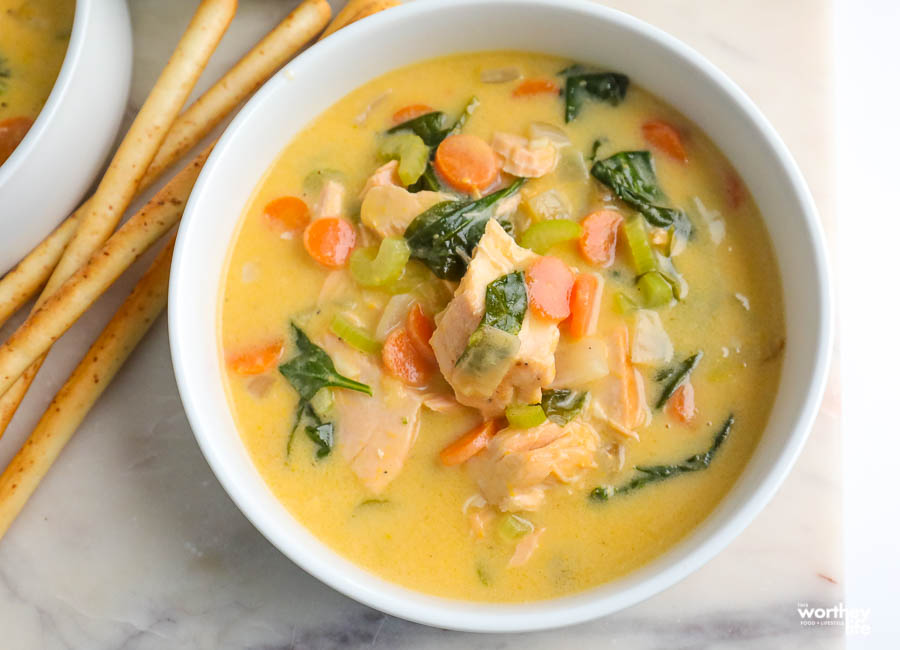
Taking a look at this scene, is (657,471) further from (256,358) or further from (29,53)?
(29,53)

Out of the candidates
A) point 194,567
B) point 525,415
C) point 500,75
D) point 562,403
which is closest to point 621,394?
point 562,403

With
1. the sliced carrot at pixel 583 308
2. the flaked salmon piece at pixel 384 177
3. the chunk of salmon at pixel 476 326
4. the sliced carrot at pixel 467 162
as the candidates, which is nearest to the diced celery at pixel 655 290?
the sliced carrot at pixel 583 308

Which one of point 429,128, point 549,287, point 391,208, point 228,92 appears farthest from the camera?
point 228,92

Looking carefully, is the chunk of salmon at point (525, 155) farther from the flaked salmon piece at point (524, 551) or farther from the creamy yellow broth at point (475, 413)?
the flaked salmon piece at point (524, 551)

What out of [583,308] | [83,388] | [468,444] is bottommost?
[83,388]

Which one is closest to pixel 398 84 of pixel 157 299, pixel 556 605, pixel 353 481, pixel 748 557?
pixel 157 299

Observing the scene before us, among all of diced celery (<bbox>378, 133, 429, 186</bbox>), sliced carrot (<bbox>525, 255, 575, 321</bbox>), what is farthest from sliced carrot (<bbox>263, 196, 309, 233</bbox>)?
sliced carrot (<bbox>525, 255, 575, 321</bbox>)

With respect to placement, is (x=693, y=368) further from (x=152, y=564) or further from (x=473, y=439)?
(x=152, y=564)
